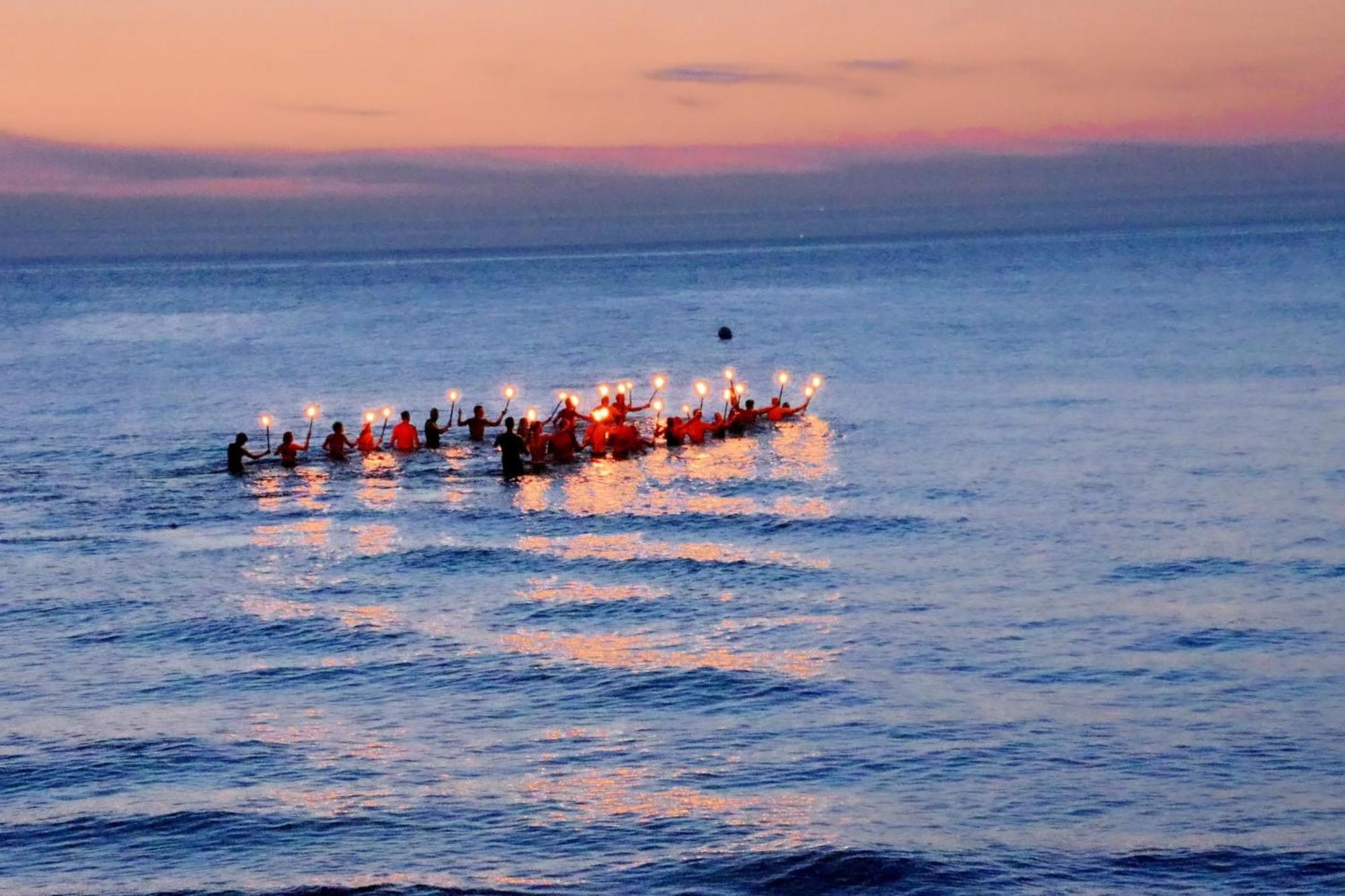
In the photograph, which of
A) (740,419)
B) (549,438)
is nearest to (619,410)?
(549,438)

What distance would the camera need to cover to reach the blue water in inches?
562

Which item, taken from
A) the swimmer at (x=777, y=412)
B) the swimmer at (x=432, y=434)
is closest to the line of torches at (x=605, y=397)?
the swimmer at (x=777, y=412)

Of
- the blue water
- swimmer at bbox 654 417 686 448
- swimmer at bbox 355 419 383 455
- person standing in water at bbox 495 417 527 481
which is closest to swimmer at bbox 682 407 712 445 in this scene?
swimmer at bbox 654 417 686 448

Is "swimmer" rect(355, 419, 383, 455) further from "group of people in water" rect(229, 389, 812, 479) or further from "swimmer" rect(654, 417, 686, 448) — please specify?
"swimmer" rect(654, 417, 686, 448)

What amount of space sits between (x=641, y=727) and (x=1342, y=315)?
67116 millimetres

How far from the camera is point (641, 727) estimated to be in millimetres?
17594

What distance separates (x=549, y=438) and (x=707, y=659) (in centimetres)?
1556

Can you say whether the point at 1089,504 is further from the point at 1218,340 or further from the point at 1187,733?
the point at 1218,340

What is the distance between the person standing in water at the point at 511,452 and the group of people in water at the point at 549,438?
14 mm

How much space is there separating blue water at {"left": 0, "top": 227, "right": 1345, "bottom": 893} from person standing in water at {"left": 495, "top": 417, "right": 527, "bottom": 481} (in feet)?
1.40

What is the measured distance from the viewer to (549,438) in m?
35.2

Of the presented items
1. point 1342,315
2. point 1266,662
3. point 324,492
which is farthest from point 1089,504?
point 1342,315

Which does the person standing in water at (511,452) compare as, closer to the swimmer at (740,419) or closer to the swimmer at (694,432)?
the swimmer at (694,432)

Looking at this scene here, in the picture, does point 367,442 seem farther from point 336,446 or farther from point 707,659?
point 707,659
